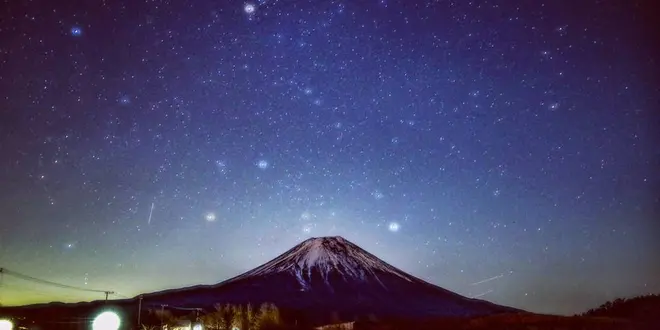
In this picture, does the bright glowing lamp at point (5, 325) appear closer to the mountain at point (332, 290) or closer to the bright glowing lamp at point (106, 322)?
the bright glowing lamp at point (106, 322)

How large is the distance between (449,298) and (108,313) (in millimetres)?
93810

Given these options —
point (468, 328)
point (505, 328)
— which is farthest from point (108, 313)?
point (468, 328)

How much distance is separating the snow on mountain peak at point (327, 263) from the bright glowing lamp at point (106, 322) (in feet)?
285

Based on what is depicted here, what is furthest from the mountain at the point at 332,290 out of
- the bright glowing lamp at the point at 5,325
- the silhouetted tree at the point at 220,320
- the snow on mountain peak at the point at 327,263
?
the bright glowing lamp at the point at 5,325

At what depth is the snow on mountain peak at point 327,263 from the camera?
107 meters

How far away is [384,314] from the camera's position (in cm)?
8356

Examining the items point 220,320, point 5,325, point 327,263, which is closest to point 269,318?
point 220,320

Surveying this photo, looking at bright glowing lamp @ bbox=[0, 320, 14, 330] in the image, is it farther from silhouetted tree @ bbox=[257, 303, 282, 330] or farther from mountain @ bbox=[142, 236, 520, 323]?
mountain @ bbox=[142, 236, 520, 323]

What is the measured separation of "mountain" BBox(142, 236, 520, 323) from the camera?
88.3 meters

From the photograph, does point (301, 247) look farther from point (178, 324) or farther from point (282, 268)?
point (178, 324)

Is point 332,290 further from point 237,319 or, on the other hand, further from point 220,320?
point 220,320

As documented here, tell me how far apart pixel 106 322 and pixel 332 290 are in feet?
281

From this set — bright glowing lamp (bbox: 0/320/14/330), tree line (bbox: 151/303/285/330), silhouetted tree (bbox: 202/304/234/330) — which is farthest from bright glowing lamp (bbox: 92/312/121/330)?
silhouetted tree (bbox: 202/304/234/330)

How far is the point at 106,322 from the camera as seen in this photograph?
584 inches
